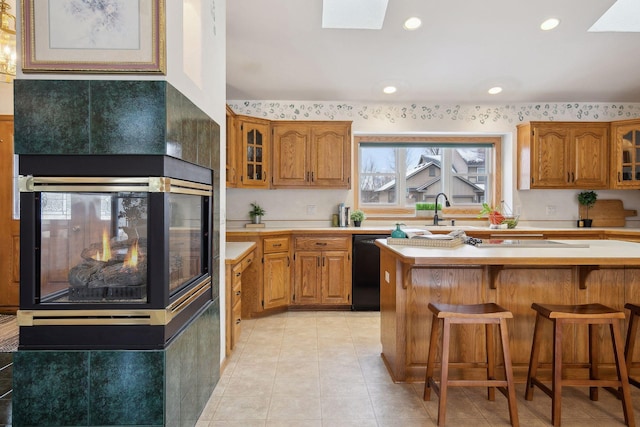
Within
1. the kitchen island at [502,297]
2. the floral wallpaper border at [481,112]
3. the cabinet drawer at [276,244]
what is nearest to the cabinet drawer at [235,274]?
the cabinet drawer at [276,244]

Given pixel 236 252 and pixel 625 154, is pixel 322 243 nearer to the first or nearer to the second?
pixel 236 252

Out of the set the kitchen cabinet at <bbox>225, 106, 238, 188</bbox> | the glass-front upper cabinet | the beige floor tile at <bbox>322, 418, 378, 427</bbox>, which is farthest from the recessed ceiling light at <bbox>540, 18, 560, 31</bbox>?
the beige floor tile at <bbox>322, 418, 378, 427</bbox>

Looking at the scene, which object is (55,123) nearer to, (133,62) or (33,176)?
(33,176)

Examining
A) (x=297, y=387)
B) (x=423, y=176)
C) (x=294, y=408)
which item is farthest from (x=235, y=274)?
(x=423, y=176)

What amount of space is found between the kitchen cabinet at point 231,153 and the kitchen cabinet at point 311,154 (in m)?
0.50

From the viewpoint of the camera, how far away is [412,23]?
12.3ft

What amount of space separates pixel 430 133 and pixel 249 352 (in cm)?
353

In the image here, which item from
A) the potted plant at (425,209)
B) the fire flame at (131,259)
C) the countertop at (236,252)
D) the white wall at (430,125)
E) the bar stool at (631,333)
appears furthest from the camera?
the potted plant at (425,209)

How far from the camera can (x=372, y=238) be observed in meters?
4.45

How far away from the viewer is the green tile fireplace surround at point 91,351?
1.59m

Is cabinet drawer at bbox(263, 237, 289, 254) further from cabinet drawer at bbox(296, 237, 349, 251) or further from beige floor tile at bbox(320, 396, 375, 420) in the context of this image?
beige floor tile at bbox(320, 396, 375, 420)

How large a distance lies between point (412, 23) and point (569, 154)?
2563 millimetres

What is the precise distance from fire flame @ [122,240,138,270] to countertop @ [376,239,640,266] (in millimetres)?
1367

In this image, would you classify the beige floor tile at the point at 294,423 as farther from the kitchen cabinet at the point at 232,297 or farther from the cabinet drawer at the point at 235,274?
the cabinet drawer at the point at 235,274
